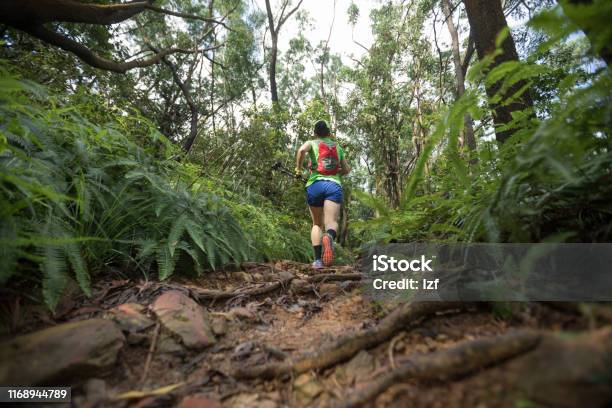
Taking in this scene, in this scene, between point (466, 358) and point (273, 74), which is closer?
point (466, 358)

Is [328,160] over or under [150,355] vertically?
over

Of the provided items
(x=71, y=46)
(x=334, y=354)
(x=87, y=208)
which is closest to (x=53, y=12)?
(x=71, y=46)

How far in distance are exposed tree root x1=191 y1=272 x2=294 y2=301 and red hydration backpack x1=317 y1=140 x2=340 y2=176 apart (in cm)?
199

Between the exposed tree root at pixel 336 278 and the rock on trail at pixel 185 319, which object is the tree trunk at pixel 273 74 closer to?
the exposed tree root at pixel 336 278

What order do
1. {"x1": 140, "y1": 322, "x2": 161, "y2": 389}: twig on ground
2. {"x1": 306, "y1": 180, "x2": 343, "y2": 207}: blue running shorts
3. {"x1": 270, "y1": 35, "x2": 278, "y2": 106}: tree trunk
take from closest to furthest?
{"x1": 140, "y1": 322, "x2": 161, "y2": 389}: twig on ground, {"x1": 306, "y1": 180, "x2": 343, "y2": 207}: blue running shorts, {"x1": 270, "y1": 35, "x2": 278, "y2": 106}: tree trunk

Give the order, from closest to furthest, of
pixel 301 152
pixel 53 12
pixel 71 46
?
1. pixel 301 152
2. pixel 53 12
3. pixel 71 46

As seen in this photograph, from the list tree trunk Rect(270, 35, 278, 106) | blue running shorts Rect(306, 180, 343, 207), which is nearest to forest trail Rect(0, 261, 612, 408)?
blue running shorts Rect(306, 180, 343, 207)

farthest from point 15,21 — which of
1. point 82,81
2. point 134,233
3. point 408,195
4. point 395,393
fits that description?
point 395,393

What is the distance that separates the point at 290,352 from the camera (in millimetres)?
1563

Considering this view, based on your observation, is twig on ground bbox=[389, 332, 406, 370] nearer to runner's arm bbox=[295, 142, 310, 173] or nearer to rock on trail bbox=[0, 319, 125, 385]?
rock on trail bbox=[0, 319, 125, 385]

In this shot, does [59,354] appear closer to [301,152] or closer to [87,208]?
[87,208]

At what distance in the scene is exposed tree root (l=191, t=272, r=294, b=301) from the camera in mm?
2156

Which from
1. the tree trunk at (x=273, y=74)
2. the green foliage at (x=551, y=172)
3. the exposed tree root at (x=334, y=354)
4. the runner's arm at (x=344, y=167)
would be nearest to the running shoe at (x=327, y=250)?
the runner's arm at (x=344, y=167)

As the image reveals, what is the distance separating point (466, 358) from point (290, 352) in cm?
92
